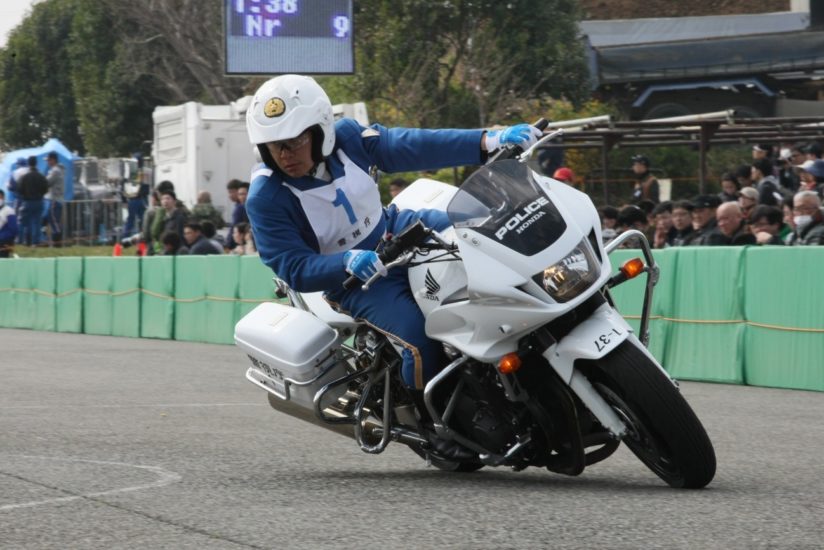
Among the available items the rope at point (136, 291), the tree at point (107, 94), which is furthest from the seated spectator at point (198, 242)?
the tree at point (107, 94)

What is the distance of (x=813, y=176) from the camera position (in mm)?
15664

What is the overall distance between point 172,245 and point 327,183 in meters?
14.8

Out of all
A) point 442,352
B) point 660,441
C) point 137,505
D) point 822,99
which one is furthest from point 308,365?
point 822,99

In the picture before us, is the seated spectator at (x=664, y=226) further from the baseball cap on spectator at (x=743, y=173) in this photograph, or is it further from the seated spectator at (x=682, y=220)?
the baseball cap on spectator at (x=743, y=173)

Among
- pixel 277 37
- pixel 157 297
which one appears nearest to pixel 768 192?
pixel 157 297

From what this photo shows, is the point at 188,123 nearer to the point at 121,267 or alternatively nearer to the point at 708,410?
the point at 121,267

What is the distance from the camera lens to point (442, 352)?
21.9 ft

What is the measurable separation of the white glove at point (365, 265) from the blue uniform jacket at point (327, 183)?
0.81 ft

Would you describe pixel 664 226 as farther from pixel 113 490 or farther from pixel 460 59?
pixel 460 59

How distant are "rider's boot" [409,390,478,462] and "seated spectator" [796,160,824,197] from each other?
9.50 meters

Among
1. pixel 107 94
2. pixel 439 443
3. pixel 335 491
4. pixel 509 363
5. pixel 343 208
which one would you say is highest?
pixel 107 94

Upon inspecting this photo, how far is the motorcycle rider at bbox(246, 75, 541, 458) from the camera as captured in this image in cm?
670

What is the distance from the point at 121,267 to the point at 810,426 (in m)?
14.3

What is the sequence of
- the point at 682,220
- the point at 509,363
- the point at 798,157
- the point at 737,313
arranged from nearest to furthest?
the point at 509,363 → the point at 737,313 → the point at 682,220 → the point at 798,157
